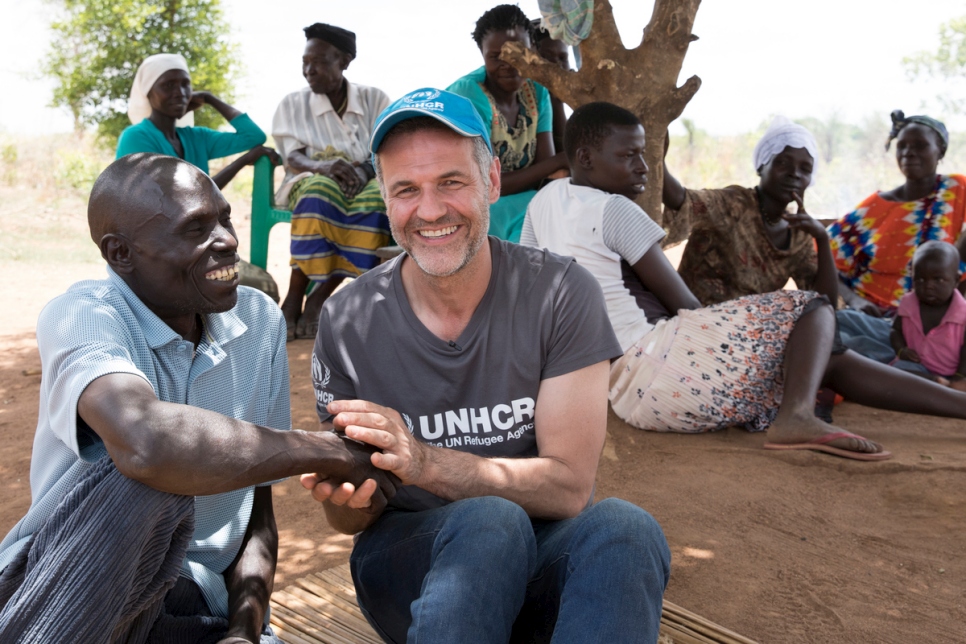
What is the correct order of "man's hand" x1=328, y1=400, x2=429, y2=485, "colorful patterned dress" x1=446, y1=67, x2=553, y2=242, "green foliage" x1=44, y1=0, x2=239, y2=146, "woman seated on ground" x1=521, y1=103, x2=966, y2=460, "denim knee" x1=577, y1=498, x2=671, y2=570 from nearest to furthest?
"denim knee" x1=577, y1=498, x2=671, y2=570 → "man's hand" x1=328, y1=400, x2=429, y2=485 → "woman seated on ground" x1=521, y1=103, x2=966, y2=460 → "colorful patterned dress" x1=446, y1=67, x2=553, y2=242 → "green foliage" x1=44, y1=0, x2=239, y2=146

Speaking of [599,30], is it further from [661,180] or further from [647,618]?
[647,618]

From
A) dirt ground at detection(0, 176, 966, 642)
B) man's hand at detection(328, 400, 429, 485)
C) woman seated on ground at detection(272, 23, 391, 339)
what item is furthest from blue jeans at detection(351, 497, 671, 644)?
woman seated on ground at detection(272, 23, 391, 339)

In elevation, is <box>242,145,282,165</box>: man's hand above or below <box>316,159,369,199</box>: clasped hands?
above

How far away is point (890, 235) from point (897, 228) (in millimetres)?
62

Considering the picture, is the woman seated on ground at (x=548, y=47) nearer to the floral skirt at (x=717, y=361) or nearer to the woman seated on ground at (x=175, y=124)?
the floral skirt at (x=717, y=361)

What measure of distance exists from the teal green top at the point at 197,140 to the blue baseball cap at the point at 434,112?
Result: 14.2ft

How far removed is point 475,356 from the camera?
78.4 inches

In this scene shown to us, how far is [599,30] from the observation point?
14.6 ft

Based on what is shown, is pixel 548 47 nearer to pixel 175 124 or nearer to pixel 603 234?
pixel 603 234

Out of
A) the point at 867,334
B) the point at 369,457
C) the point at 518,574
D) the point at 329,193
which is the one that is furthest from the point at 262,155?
the point at 518,574

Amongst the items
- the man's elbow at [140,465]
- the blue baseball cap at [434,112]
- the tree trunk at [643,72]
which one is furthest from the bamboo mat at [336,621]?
the tree trunk at [643,72]

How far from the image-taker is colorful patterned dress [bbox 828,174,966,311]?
17.6 ft

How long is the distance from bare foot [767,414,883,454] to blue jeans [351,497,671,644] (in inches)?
87.5

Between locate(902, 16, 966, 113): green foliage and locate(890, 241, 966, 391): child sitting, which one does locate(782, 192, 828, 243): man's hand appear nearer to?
locate(890, 241, 966, 391): child sitting
